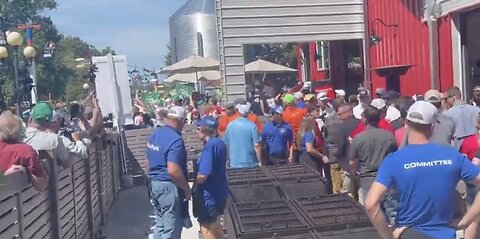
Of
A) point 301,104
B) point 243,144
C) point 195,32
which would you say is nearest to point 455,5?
point 301,104

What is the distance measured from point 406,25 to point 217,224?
11.2 m

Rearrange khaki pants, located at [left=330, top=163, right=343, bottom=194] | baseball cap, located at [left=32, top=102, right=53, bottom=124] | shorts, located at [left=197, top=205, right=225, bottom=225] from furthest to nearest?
khaki pants, located at [left=330, top=163, right=343, bottom=194] < shorts, located at [left=197, top=205, right=225, bottom=225] < baseball cap, located at [left=32, top=102, right=53, bottom=124]

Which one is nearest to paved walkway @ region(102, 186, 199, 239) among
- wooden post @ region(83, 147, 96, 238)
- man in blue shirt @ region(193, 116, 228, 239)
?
wooden post @ region(83, 147, 96, 238)

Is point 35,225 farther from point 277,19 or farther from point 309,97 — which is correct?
point 277,19

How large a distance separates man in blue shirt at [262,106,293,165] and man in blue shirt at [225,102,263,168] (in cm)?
102

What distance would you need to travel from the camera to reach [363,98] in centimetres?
1376

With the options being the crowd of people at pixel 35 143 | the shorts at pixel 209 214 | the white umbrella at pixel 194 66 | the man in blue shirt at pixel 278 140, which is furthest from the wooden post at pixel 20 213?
the white umbrella at pixel 194 66

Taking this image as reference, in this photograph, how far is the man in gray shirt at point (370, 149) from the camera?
352 inches

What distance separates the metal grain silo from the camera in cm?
6681

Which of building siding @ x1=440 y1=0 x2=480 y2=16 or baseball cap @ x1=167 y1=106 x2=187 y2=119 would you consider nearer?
baseball cap @ x1=167 y1=106 x2=187 y2=119

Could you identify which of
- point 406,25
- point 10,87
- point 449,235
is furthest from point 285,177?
point 10,87

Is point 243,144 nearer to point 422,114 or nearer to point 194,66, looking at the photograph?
point 422,114

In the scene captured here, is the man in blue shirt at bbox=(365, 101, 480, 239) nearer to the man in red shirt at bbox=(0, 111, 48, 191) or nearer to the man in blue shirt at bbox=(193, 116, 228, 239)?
the man in red shirt at bbox=(0, 111, 48, 191)

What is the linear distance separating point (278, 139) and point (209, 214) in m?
4.45
